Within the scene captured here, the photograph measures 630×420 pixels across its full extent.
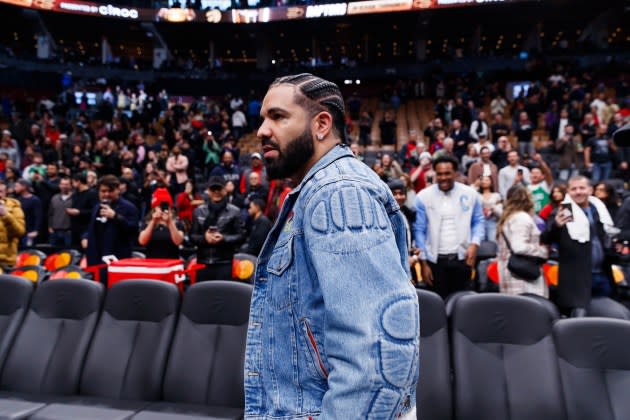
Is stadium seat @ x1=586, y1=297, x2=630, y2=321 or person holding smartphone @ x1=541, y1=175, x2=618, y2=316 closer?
stadium seat @ x1=586, y1=297, x2=630, y2=321

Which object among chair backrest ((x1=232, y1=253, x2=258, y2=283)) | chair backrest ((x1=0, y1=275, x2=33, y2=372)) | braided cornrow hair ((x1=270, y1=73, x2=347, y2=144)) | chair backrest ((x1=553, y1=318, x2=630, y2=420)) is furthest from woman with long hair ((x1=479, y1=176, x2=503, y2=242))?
braided cornrow hair ((x1=270, y1=73, x2=347, y2=144))

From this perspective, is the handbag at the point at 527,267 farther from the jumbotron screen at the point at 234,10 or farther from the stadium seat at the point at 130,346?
the jumbotron screen at the point at 234,10

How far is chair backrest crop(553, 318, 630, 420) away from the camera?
9.12 ft

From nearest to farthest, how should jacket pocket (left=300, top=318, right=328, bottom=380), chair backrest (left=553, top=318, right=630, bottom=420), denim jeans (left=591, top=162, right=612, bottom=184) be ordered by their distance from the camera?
1. jacket pocket (left=300, top=318, right=328, bottom=380)
2. chair backrest (left=553, top=318, right=630, bottom=420)
3. denim jeans (left=591, top=162, right=612, bottom=184)

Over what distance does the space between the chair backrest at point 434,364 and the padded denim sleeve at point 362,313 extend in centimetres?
205

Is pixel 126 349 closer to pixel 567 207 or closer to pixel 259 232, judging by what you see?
pixel 259 232

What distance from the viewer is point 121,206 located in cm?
520

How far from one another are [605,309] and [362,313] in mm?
3673

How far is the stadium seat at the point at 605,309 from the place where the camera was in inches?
149

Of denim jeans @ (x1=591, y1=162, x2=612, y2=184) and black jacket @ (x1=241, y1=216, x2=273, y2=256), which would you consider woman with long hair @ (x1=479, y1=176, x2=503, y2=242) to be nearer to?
black jacket @ (x1=241, y1=216, x2=273, y2=256)

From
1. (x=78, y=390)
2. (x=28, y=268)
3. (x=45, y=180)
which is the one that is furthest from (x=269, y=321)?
(x=45, y=180)

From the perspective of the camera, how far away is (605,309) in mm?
4016

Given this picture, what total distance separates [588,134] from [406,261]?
35.9ft

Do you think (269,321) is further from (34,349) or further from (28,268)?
(28,268)
